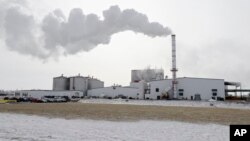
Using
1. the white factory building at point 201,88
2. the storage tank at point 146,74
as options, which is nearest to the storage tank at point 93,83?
the storage tank at point 146,74

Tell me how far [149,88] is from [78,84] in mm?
36357

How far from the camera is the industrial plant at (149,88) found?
112750mm

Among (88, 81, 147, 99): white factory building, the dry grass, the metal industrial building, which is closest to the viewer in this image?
the dry grass

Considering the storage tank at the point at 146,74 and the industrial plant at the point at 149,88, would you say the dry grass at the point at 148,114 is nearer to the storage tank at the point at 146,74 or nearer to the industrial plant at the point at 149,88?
the industrial plant at the point at 149,88

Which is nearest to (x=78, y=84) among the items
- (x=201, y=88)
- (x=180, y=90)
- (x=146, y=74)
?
(x=146, y=74)

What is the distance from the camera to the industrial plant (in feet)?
370

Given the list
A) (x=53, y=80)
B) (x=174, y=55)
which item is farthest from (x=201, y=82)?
(x=53, y=80)

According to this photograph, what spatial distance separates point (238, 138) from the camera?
10.6 meters

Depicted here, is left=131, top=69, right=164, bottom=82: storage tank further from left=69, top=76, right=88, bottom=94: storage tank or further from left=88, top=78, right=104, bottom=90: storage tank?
left=69, top=76, right=88, bottom=94: storage tank

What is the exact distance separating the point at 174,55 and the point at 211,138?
309 feet

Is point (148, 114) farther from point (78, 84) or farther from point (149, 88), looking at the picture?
point (78, 84)

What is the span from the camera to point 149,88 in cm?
13312

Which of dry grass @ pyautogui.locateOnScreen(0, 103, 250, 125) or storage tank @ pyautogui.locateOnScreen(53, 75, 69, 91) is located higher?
storage tank @ pyautogui.locateOnScreen(53, 75, 69, 91)

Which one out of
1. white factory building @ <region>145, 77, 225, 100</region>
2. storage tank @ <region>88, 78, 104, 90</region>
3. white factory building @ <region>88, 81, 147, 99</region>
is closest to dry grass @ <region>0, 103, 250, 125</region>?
white factory building @ <region>145, 77, 225, 100</region>
